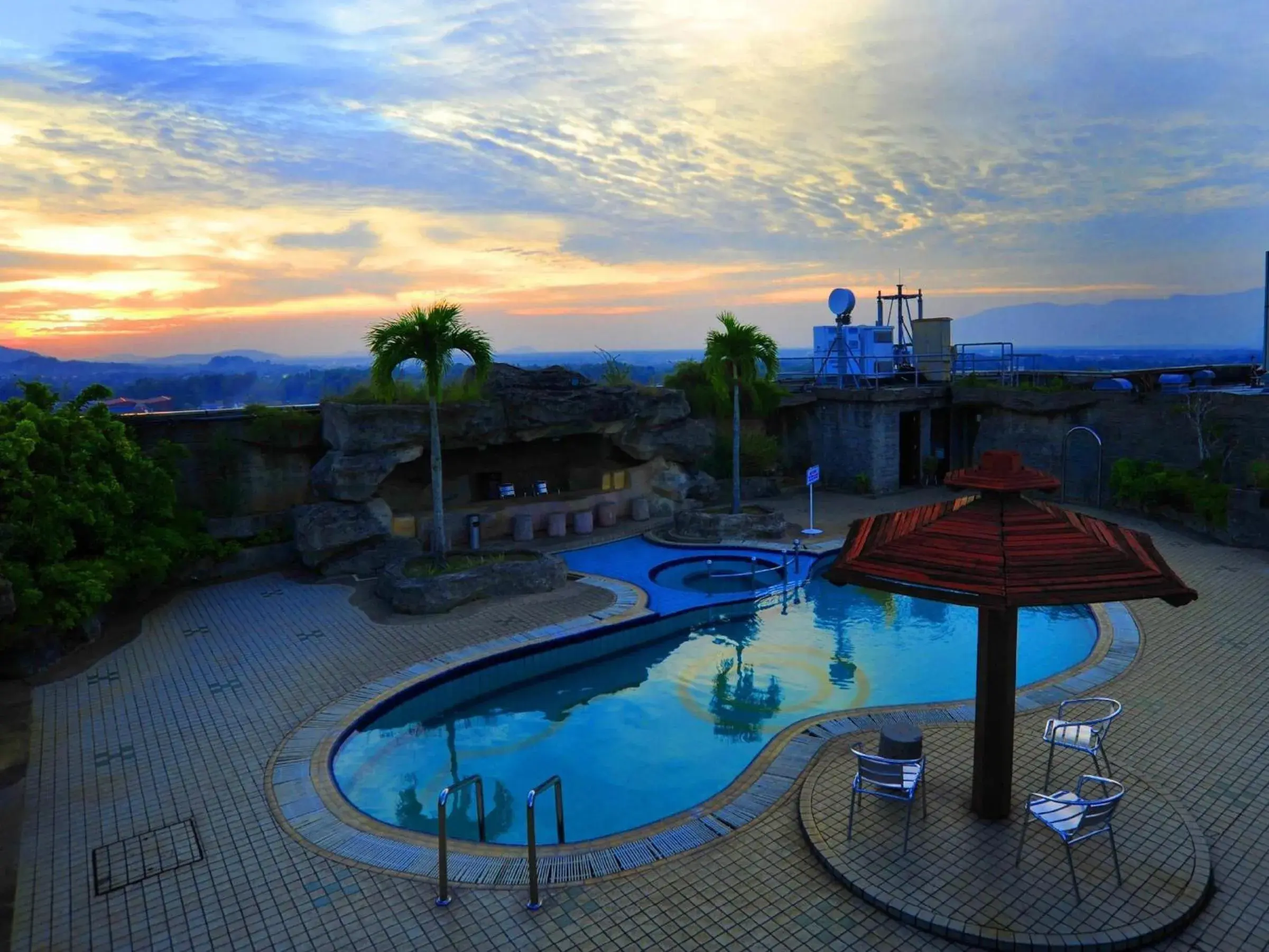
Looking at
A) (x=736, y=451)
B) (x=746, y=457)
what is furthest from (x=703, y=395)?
(x=736, y=451)

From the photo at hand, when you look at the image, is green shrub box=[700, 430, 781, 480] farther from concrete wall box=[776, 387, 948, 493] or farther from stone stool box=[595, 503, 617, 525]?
stone stool box=[595, 503, 617, 525]

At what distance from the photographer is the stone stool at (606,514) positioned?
68.4 feet

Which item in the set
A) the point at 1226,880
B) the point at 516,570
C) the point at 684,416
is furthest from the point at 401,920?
the point at 684,416

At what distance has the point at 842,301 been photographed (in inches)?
1181

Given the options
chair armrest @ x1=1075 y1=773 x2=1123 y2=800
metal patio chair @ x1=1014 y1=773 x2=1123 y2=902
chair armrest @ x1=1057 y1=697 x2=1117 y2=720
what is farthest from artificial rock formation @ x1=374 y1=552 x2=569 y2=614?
metal patio chair @ x1=1014 y1=773 x2=1123 y2=902

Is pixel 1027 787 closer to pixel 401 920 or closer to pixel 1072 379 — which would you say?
pixel 401 920

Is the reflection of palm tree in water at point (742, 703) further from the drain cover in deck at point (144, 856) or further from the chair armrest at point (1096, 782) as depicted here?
the drain cover in deck at point (144, 856)

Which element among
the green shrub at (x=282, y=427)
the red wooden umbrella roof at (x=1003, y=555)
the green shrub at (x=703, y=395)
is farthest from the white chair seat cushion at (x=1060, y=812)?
the green shrub at (x=703, y=395)

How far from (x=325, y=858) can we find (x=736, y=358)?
14.7m

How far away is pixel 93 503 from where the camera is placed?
12766mm

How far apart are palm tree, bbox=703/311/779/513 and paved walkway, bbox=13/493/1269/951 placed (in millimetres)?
9122

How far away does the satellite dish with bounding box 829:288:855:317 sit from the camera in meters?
29.8

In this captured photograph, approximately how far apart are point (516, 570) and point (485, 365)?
12.6ft

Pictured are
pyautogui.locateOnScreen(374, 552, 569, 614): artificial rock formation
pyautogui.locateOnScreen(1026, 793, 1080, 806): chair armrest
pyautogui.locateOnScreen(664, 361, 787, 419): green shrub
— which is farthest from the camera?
pyautogui.locateOnScreen(664, 361, 787, 419): green shrub
